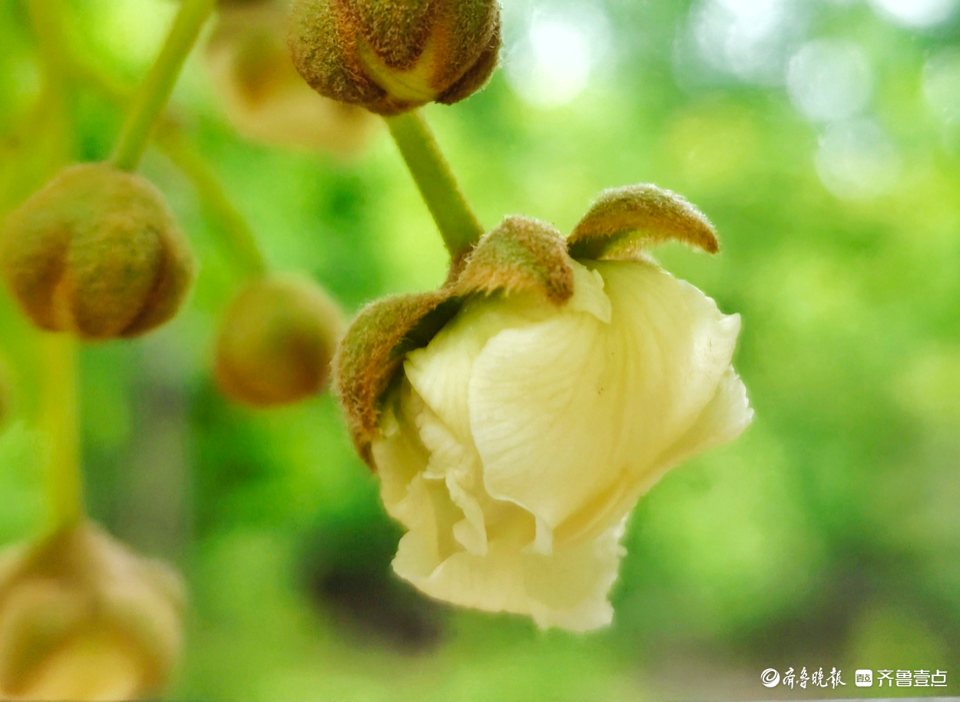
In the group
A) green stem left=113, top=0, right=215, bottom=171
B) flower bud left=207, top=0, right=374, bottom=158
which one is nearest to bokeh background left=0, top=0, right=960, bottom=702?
flower bud left=207, top=0, right=374, bottom=158

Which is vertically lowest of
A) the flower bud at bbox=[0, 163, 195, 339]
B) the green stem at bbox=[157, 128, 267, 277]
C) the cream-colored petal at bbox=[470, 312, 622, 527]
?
the cream-colored petal at bbox=[470, 312, 622, 527]

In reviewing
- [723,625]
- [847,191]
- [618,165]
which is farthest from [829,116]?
[723,625]

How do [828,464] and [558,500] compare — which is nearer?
[558,500]

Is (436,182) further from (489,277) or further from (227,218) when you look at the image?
(227,218)

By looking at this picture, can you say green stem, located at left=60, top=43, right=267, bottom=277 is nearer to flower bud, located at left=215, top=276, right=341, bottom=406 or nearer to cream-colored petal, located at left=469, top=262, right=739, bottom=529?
flower bud, located at left=215, top=276, right=341, bottom=406

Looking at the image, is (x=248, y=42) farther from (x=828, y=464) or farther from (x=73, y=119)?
(x=828, y=464)

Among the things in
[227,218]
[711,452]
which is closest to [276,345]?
[227,218]

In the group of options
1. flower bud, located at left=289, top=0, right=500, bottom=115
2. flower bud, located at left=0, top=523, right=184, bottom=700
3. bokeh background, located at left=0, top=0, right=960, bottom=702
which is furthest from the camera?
bokeh background, located at left=0, top=0, right=960, bottom=702
